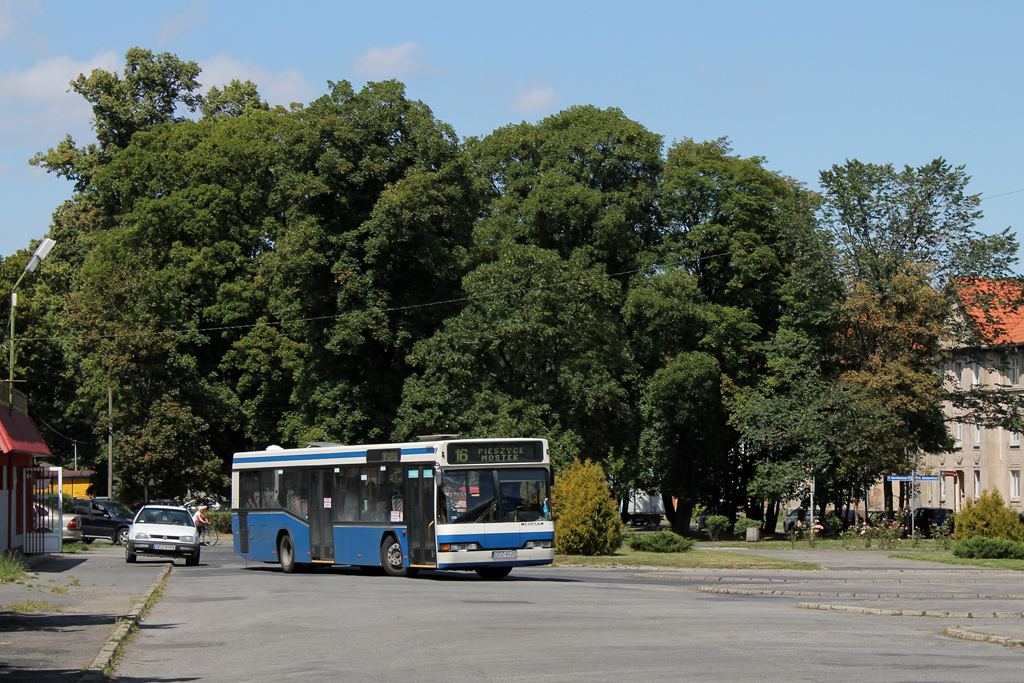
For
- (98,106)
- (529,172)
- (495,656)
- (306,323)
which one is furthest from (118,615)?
(98,106)

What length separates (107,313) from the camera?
52.6 metres

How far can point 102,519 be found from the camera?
4728 cm

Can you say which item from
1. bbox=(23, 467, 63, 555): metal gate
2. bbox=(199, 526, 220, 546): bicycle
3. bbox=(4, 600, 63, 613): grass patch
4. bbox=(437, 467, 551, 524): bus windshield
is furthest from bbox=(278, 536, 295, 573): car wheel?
bbox=(199, 526, 220, 546): bicycle

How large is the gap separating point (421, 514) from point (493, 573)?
2514 mm

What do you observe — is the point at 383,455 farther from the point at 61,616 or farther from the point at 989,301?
the point at 989,301

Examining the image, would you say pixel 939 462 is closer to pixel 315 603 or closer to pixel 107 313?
pixel 107 313

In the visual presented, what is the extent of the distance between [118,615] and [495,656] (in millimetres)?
6955

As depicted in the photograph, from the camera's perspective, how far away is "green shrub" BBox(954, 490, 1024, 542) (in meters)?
37.4

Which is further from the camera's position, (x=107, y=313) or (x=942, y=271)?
(x=107, y=313)

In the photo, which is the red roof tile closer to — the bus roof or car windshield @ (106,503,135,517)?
the bus roof

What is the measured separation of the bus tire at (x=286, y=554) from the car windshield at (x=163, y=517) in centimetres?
503

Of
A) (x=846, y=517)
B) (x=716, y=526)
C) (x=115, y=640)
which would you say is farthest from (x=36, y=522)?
(x=846, y=517)

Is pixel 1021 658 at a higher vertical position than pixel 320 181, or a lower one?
lower

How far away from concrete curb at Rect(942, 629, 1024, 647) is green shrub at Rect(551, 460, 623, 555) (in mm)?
18327
